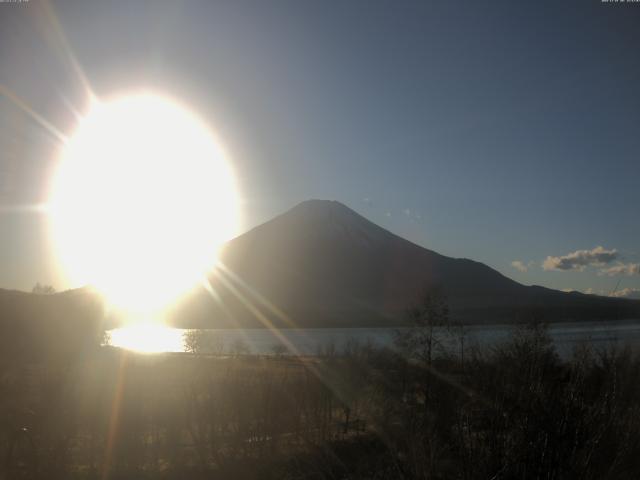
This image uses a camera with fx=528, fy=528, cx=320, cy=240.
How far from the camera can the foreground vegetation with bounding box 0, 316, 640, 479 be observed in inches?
153

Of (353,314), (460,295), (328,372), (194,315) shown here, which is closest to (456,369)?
(328,372)

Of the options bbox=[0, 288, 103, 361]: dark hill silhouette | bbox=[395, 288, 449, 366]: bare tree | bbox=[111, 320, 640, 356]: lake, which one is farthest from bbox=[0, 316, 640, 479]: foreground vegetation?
bbox=[111, 320, 640, 356]: lake

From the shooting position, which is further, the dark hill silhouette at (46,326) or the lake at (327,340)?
the lake at (327,340)

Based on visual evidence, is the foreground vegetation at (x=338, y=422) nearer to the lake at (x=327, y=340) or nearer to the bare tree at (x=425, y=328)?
the bare tree at (x=425, y=328)

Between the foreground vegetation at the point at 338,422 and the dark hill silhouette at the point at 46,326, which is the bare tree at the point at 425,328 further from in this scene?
the dark hill silhouette at the point at 46,326

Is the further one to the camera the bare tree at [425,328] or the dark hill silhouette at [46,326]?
the bare tree at [425,328]

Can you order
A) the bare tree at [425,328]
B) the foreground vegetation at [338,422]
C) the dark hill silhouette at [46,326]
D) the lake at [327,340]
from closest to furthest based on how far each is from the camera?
the foreground vegetation at [338,422] → the dark hill silhouette at [46,326] → the bare tree at [425,328] → the lake at [327,340]

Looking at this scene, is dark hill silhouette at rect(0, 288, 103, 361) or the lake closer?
dark hill silhouette at rect(0, 288, 103, 361)

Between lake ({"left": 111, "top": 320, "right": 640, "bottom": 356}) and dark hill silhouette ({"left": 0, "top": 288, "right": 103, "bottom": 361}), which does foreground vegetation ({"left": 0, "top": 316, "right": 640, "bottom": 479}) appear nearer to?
dark hill silhouette ({"left": 0, "top": 288, "right": 103, "bottom": 361})

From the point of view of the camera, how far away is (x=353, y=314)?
6373 inches

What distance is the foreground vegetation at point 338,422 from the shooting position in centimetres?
389

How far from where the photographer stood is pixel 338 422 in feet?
66.8

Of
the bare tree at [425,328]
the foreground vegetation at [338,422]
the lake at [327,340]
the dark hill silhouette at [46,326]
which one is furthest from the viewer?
the lake at [327,340]

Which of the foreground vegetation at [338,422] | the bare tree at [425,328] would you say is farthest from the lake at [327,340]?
the foreground vegetation at [338,422]
